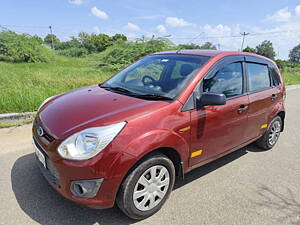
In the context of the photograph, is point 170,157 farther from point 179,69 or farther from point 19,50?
point 19,50

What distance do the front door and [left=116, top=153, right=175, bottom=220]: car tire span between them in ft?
1.38

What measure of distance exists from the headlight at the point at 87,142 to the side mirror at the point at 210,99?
3.17 feet

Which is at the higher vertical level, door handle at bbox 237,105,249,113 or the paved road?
door handle at bbox 237,105,249,113

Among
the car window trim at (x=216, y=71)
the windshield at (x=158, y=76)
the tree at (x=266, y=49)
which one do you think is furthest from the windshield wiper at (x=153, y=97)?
the tree at (x=266, y=49)

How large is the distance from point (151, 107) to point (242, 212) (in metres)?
1.54

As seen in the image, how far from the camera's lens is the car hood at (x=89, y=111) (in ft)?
6.34

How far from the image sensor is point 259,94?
3221mm

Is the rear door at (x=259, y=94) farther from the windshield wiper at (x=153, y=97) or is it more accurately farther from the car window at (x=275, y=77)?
the windshield wiper at (x=153, y=97)

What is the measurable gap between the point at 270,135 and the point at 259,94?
1085 mm

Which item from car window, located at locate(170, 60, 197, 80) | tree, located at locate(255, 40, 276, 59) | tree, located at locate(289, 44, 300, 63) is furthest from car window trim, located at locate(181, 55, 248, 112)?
tree, located at locate(289, 44, 300, 63)

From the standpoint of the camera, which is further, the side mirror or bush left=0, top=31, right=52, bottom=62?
bush left=0, top=31, right=52, bottom=62

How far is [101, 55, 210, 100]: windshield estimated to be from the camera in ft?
8.05

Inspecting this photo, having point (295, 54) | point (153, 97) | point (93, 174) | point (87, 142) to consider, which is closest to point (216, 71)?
point (153, 97)

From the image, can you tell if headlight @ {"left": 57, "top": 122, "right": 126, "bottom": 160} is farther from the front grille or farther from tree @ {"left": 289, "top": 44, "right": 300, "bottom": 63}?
tree @ {"left": 289, "top": 44, "right": 300, "bottom": 63}
